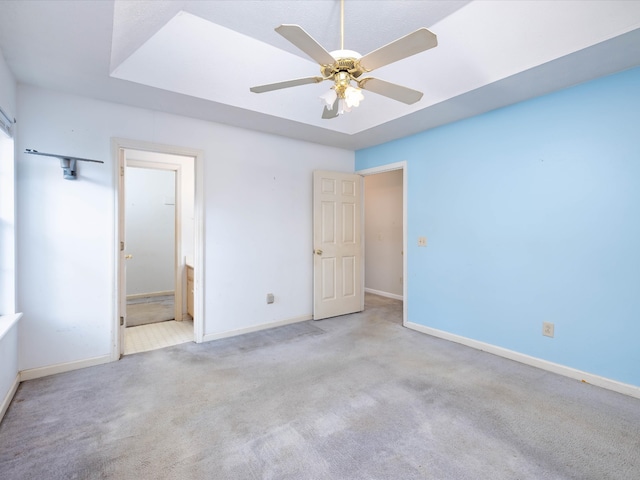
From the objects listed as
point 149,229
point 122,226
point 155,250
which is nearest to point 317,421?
point 122,226

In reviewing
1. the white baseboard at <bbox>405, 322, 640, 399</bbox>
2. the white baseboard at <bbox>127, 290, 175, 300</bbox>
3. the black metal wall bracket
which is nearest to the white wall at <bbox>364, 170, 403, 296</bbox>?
the white baseboard at <bbox>405, 322, 640, 399</bbox>

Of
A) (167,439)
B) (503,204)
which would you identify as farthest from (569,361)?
(167,439)

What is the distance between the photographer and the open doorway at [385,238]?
5578mm

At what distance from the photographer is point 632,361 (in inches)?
91.3

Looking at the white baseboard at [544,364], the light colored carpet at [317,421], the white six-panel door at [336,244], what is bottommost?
the light colored carpet at [317,421]

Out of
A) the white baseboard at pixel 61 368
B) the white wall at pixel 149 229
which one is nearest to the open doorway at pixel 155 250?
the white wall at pixel 149 229

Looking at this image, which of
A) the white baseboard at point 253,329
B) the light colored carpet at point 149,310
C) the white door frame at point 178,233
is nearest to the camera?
the white baseboard at point 253,329

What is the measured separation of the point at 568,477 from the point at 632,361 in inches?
54.1

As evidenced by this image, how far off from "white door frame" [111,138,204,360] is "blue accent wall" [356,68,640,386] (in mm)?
2565

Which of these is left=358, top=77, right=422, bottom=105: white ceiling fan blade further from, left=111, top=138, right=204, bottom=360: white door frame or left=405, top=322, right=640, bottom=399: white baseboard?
left=405, top=322, right=640, bottom=399: white baseboard

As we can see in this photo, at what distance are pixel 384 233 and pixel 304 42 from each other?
4.74 m

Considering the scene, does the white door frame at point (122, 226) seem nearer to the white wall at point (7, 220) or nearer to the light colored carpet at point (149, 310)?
the white wall at point (7, 220)

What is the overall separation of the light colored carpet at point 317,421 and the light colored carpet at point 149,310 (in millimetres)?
1324

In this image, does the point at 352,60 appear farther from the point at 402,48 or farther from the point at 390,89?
the point at 390,89
